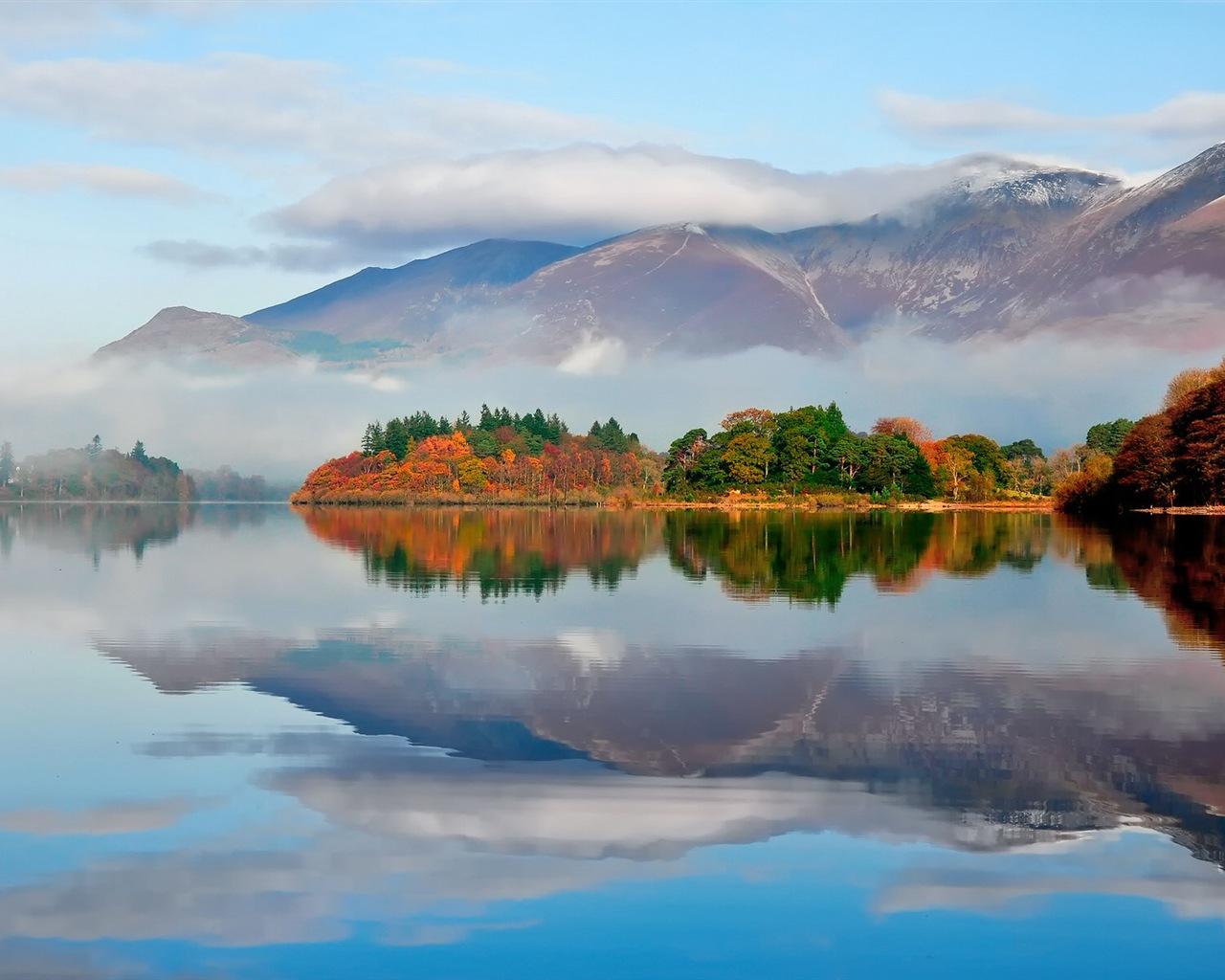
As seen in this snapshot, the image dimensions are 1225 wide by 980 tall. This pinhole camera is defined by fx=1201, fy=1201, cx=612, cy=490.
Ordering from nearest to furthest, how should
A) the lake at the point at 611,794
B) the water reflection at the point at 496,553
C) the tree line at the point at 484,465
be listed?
the lake at the point at 611,794, the water reflection at the point at 496,553, the tree line at the point at 484,465

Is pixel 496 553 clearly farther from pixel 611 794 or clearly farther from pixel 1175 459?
pixel 1175 459

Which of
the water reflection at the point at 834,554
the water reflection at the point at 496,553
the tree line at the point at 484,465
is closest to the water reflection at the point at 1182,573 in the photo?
the water reflection at the point at 834,554

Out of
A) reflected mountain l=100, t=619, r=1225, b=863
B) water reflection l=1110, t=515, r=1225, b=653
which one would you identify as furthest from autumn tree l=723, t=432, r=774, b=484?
reflected mountain l=100, t=619, r=1225, b=863

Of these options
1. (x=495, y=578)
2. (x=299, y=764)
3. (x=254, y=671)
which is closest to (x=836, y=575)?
(x=495, y=578)

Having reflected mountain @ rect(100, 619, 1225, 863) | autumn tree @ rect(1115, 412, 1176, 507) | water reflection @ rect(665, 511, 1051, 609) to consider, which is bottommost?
water reflection @ rect(665, 511, 1051, 609)

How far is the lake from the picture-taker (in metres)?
7.11

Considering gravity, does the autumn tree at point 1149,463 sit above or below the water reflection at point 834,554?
above

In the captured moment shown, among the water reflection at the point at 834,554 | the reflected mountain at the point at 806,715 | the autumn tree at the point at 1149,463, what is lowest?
the water reflection at the point at 834,554

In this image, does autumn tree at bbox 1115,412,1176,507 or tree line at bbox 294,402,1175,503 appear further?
tree line at bbox 294,402,1175,503

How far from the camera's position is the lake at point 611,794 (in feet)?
23.3

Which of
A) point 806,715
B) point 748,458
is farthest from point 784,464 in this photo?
point 806,715

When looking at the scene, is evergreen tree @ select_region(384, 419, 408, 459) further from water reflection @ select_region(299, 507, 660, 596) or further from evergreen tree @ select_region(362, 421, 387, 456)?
water reflection @ select_region(299, 507, 660, 596)

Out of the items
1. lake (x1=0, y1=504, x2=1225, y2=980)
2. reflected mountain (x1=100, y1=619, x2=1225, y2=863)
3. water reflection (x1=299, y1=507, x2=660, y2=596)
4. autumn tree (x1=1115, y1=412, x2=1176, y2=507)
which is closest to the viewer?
lake (x1=0, y1=504, x2=1225, y2=980)

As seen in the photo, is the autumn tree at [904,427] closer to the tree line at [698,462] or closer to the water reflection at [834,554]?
the tree line at [698,462]
